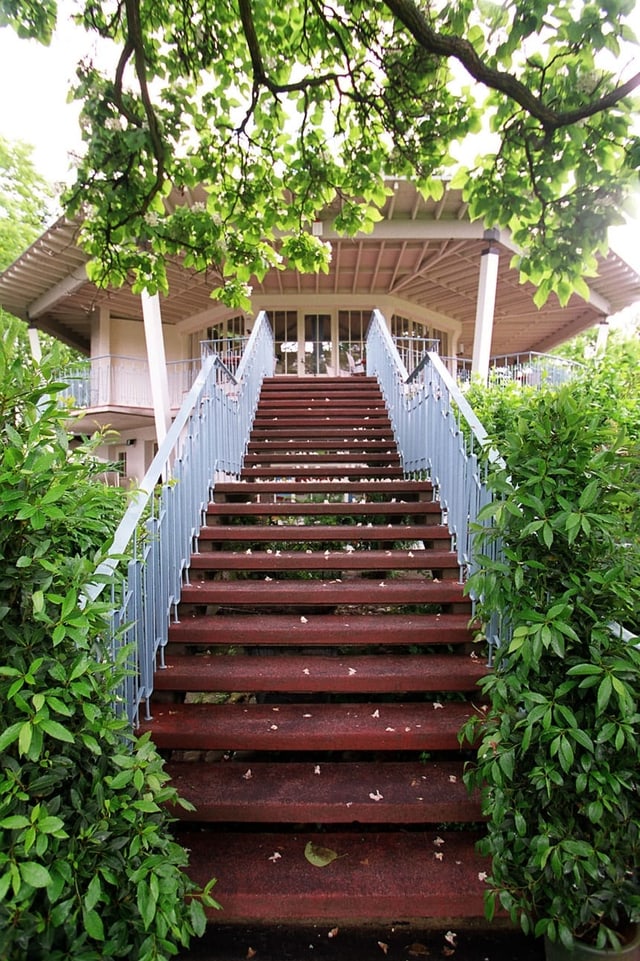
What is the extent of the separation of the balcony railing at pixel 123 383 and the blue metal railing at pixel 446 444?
7.58 meters

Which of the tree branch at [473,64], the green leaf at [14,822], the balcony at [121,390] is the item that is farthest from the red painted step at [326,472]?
the balcony at [121,390]

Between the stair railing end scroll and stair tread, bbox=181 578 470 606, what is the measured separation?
0.27 m

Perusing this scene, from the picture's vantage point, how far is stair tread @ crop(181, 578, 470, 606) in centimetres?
351

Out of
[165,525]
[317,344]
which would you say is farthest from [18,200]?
[165,525]

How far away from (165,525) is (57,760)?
1.93 meters

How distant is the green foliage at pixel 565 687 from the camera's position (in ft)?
5.72

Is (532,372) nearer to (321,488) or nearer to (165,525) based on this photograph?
(321,488)

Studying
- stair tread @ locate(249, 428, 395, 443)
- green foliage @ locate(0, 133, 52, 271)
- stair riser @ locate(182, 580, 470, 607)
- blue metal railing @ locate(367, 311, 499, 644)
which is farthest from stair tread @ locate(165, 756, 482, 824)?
green foliage @ locate(0, 133, 52, 271)

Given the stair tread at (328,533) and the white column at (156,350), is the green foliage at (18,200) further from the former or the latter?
the stair tread at (328,533)

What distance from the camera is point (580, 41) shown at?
2.64m

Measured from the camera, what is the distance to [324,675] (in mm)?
2963

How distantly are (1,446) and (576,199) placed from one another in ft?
11.1

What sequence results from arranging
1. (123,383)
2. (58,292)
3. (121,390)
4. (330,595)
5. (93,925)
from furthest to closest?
(123,383) < (121,390) < (58,292) < (330,595) < (93,925)

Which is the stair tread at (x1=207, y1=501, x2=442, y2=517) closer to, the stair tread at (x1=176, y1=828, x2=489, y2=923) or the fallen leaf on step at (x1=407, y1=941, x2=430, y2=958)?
the stair tread at (x1=176, y1=828, x2=489, y2=923)
